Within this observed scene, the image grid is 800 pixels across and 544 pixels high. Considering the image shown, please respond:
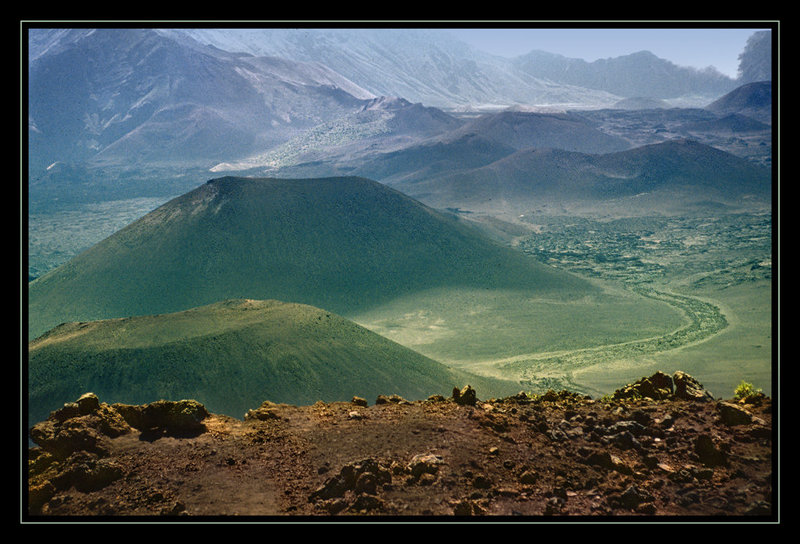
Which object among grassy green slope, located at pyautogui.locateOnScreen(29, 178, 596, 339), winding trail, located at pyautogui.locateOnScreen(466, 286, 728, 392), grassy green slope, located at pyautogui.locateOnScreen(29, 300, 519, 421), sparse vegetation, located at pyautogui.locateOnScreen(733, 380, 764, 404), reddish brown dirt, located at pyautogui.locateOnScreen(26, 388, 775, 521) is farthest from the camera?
grassy green slope, located at pyautogui.locateOnScreen(29, 178, 596, 339)

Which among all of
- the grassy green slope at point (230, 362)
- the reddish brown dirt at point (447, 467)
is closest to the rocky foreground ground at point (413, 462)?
the reddish brown dirt at point (447, 467)

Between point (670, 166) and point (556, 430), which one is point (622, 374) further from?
point (670, 166)

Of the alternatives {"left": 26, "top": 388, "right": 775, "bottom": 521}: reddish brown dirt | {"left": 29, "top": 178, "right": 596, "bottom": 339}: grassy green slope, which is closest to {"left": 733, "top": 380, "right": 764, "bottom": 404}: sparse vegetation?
{"left": 26, "top": 388, "right": 775, "bottom": 521}: reddish brown dirt

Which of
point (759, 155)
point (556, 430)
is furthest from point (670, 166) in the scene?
point (556, 430)

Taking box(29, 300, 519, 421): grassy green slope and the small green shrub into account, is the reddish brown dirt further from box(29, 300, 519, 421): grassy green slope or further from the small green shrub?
box(29, 300, 519, 421): grassy green slope

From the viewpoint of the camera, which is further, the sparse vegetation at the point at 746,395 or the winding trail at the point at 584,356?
the winding trail at the point at 584,356

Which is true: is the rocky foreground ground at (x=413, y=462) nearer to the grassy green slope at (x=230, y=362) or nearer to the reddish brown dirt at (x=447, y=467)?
the reddish brown dirt at (x=447, y=467)

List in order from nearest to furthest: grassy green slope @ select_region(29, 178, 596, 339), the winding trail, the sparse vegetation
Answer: the sparse vegetation < the winding trail < grassy green slope @ select_region(29, 178, 596, 339)
